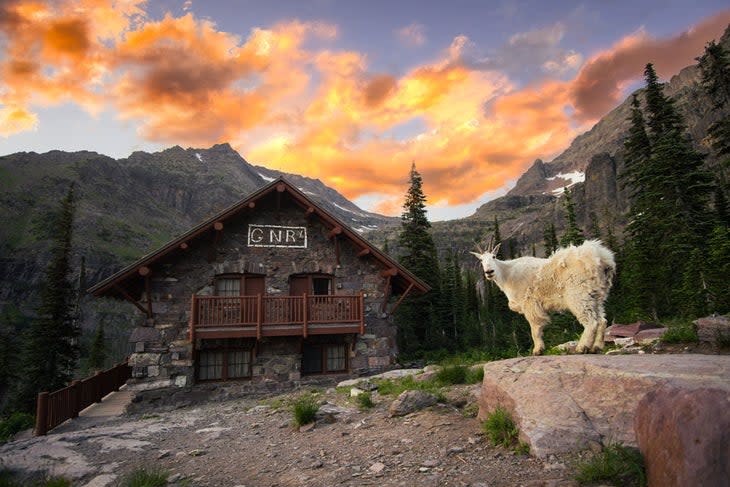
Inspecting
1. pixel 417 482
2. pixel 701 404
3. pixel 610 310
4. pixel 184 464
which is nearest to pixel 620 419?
pixel 701 404

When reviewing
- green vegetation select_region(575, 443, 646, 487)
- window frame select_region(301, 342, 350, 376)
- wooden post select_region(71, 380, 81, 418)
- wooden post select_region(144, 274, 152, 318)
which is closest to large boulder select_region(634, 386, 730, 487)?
green vegetation select_region(575, 443, 646, 487)

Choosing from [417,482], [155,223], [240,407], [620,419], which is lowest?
[240,407]

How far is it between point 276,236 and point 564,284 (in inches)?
474

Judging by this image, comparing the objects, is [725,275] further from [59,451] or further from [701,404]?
[59,451]

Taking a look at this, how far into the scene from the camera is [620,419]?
4375 millimetres

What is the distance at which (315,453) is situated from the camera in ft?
20.7

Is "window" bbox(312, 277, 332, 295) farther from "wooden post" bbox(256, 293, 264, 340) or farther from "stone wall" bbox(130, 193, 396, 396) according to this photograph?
"wooden post" bbox(256, 293, 264, 340)

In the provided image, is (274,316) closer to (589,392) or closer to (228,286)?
(228,286)

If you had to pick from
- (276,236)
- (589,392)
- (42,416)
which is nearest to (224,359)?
(276,236)

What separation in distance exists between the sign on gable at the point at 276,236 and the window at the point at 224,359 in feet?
12.9

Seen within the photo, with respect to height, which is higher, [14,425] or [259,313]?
[259,313]

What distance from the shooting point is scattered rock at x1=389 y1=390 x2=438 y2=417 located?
7445mm

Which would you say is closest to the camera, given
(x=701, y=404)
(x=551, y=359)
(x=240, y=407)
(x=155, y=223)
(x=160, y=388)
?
(x=701, y=404)

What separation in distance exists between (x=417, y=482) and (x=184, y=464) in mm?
4223
